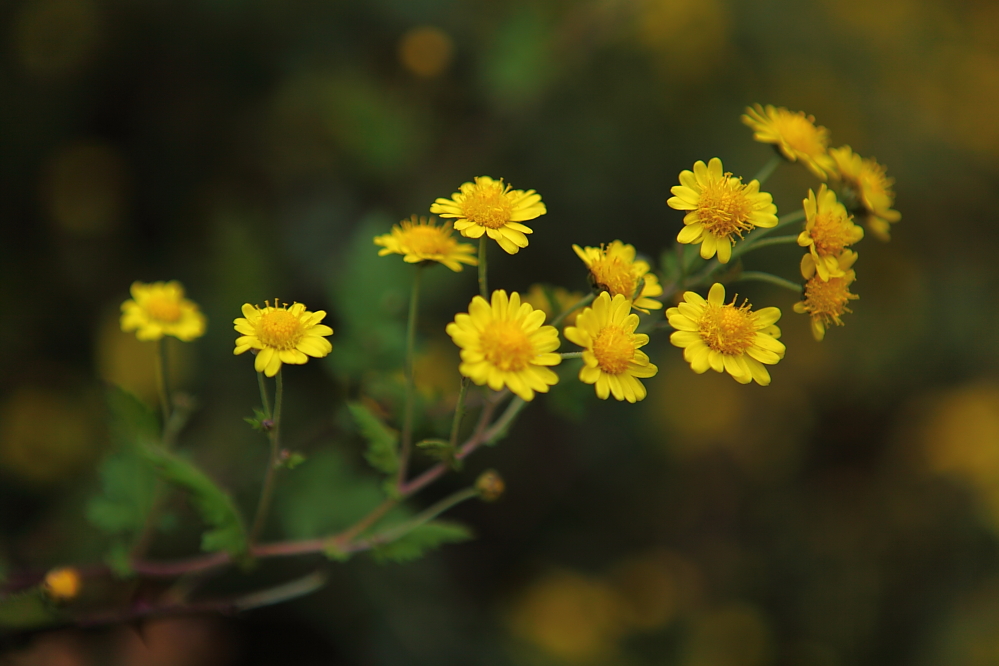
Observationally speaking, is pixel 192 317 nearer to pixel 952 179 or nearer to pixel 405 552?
pixel 405 552

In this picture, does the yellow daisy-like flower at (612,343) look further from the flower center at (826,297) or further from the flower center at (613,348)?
the flower center at (826,297)

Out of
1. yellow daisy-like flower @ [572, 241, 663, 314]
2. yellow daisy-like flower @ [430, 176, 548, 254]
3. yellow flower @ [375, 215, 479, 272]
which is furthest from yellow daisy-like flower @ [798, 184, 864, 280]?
yellow flower @ [375, 215, 479, 272]

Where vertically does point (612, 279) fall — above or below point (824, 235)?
below

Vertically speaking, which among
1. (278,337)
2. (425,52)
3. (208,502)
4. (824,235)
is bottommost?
(208,502)

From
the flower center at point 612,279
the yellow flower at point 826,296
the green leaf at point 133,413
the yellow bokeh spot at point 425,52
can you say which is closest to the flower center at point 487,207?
the flower center at point 612,279

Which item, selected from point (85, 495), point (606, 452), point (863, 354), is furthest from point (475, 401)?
point (863, 354)

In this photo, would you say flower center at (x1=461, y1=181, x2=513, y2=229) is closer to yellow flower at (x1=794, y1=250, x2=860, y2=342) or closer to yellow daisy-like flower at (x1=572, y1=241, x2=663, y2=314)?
yellow daisy-like flower at (x1=572, y1=241, x2=663, y2=314)

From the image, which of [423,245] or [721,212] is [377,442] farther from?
[721,212]

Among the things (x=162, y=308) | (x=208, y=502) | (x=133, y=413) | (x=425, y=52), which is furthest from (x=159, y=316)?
(x=425, y=52)
